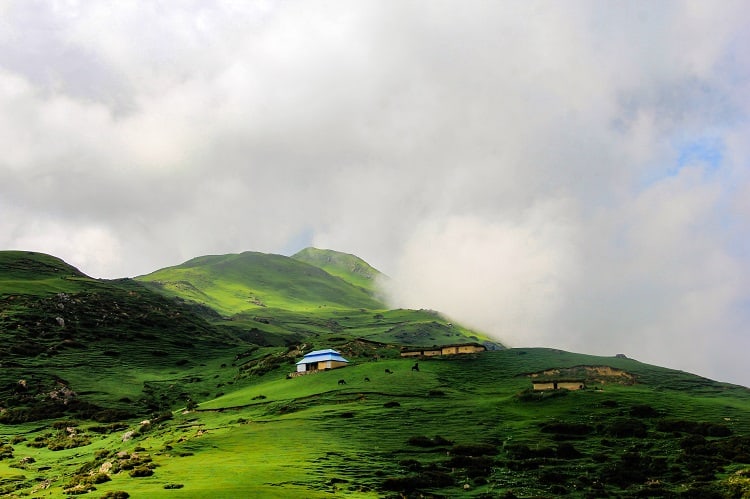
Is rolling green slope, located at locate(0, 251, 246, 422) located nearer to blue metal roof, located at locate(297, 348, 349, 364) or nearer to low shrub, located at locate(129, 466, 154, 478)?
blue metal roof, located at locate(297, 348, 349, 364)

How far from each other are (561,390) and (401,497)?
45.4 m

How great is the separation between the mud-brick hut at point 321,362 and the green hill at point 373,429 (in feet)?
15.4

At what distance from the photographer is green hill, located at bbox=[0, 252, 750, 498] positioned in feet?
158

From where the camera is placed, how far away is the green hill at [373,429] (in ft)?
158

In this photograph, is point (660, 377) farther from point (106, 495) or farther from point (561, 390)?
point (106, 495)

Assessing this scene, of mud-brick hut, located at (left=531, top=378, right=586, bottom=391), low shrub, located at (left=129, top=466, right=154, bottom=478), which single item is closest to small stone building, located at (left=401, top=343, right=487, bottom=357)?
mud-brick hut, located at (left=531, top=378, right=586, bottom=391)

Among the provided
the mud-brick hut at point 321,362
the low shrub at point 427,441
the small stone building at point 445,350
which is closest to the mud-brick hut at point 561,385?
the low shrub at point 427,441

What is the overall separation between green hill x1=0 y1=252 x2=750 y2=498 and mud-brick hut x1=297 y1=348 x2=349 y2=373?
4691 mm

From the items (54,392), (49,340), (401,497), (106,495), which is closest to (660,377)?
(401,497)

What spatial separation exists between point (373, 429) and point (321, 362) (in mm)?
54894

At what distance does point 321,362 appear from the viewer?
405 feet

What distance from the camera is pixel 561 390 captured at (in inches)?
3307

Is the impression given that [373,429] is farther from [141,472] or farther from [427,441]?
[141,472]

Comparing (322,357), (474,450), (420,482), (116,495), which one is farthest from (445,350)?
(116,495)
